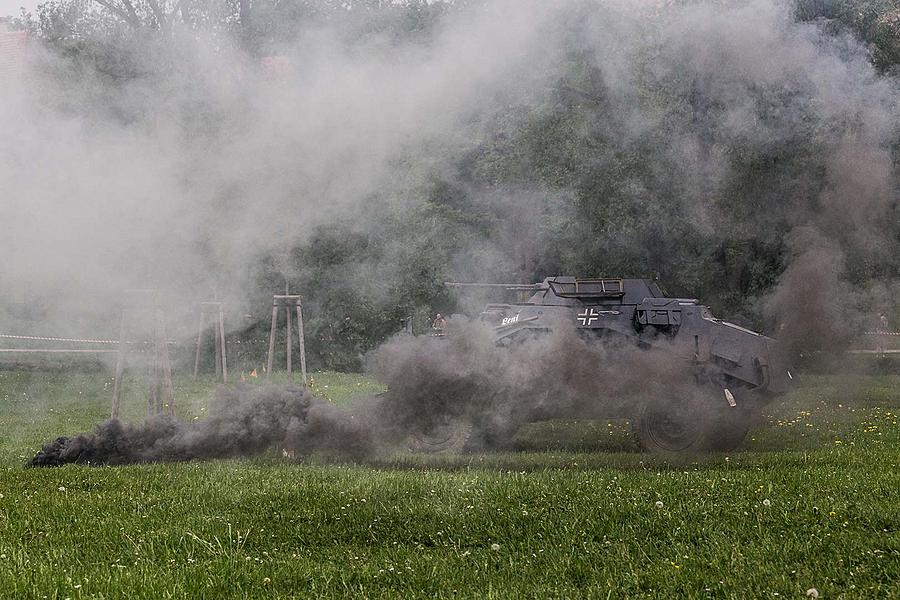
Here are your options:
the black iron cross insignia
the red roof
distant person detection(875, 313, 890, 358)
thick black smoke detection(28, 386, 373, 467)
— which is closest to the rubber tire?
thick black smoke detection(28, 386, 373, 467)

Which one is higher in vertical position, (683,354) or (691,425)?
(683,354)

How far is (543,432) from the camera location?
15.0 meters

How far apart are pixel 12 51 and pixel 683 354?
353 inches

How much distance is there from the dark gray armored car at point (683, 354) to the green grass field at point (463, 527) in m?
0.77

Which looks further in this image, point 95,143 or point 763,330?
point 763,330

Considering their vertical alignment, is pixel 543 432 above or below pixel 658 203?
below

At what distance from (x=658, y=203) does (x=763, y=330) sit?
3.05 meters

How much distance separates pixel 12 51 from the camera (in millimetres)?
13453

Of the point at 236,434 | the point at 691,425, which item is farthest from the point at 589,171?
the point at 236,434

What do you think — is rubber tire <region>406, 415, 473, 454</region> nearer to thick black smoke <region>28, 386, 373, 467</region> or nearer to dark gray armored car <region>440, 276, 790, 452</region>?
thick black smoke <region>28, 386, 373, 467</region>

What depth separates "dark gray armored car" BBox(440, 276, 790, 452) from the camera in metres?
12.7

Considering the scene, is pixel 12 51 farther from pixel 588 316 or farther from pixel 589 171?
pixel 589 171

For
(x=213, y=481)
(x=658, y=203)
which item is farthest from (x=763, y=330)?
(x=213, y=481)

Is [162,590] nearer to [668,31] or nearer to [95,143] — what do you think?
[95,143]
